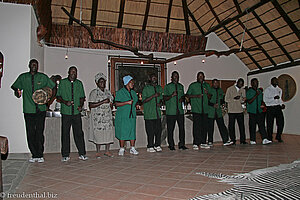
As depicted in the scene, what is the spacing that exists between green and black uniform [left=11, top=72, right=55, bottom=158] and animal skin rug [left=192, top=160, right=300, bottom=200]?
261cm

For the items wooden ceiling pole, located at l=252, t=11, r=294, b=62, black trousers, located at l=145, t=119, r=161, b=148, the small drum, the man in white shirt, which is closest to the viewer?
the small drum

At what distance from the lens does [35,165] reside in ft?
12.1

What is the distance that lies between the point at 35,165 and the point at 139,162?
5.10 ft

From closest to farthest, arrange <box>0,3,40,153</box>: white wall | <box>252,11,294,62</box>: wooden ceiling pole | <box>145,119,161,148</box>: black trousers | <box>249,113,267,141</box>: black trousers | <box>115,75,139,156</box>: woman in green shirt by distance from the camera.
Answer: <box>0,3,40,153</box>: white wall, <box>115,75,139,156</box>: woman in green shirt, <box>145,119,161,148</box>: black trousers, <box>249,113,267,141</box>: black trousers, <box>252,11,294,62</box>: wooden ceiling pole

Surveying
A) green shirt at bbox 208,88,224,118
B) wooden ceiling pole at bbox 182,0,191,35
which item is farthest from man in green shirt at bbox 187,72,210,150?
wooden ceiling pole at bbox 182,0,191,35

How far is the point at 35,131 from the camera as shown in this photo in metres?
3.96

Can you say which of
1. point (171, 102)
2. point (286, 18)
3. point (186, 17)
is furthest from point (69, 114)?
point (286, 18)

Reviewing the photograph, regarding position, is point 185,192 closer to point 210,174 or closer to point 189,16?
point 210,174

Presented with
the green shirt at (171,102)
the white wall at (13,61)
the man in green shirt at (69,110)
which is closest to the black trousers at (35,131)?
the man in green shirt at (69,110)

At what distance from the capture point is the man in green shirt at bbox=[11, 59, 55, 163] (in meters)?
3.88

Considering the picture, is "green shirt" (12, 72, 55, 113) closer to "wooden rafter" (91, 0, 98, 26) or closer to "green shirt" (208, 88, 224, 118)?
"green shirt" (208, 88, 224, 118)

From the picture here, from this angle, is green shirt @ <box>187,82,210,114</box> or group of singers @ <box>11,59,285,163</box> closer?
group of singers @ <box>11,59,285,163</box>

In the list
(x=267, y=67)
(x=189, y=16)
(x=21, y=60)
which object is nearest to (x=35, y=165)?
(x=21, y=60)

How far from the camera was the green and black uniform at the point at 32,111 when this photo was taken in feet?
12.7
